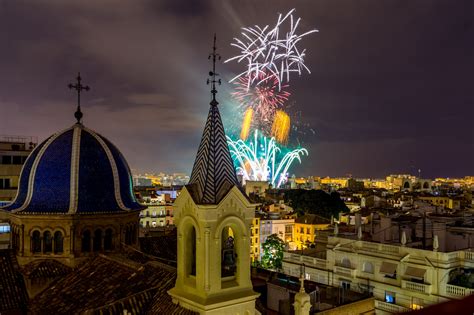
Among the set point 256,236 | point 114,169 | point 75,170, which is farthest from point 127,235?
point 256,236

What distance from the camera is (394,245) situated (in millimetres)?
34156

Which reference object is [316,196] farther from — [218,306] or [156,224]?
[218,306]

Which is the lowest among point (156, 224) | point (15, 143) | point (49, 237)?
point (156, 224)

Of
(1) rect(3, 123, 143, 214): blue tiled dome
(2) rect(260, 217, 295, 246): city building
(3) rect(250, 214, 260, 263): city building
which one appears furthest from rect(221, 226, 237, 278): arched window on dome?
(2) rect(260, 217, 295, 246): city building

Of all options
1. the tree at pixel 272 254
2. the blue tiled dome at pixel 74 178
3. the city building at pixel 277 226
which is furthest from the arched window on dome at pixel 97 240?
the city building at pixel 277 226

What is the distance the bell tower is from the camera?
52.1 ft

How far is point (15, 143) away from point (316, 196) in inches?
2689

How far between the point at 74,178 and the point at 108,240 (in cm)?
401

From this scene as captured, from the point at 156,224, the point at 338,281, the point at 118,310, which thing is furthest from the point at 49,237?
the point at 156,224

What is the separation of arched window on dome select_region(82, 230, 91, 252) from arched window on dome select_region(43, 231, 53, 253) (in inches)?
67.0

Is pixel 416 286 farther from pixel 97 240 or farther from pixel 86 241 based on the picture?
pixel 86 241

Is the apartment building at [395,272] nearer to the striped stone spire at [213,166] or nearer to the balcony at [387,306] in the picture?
the balcony at [387,306]

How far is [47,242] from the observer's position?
24281 millimetres

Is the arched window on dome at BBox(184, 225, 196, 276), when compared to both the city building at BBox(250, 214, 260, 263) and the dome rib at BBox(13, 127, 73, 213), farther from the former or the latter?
the city building at BBox(250, 214, 260, 263)
